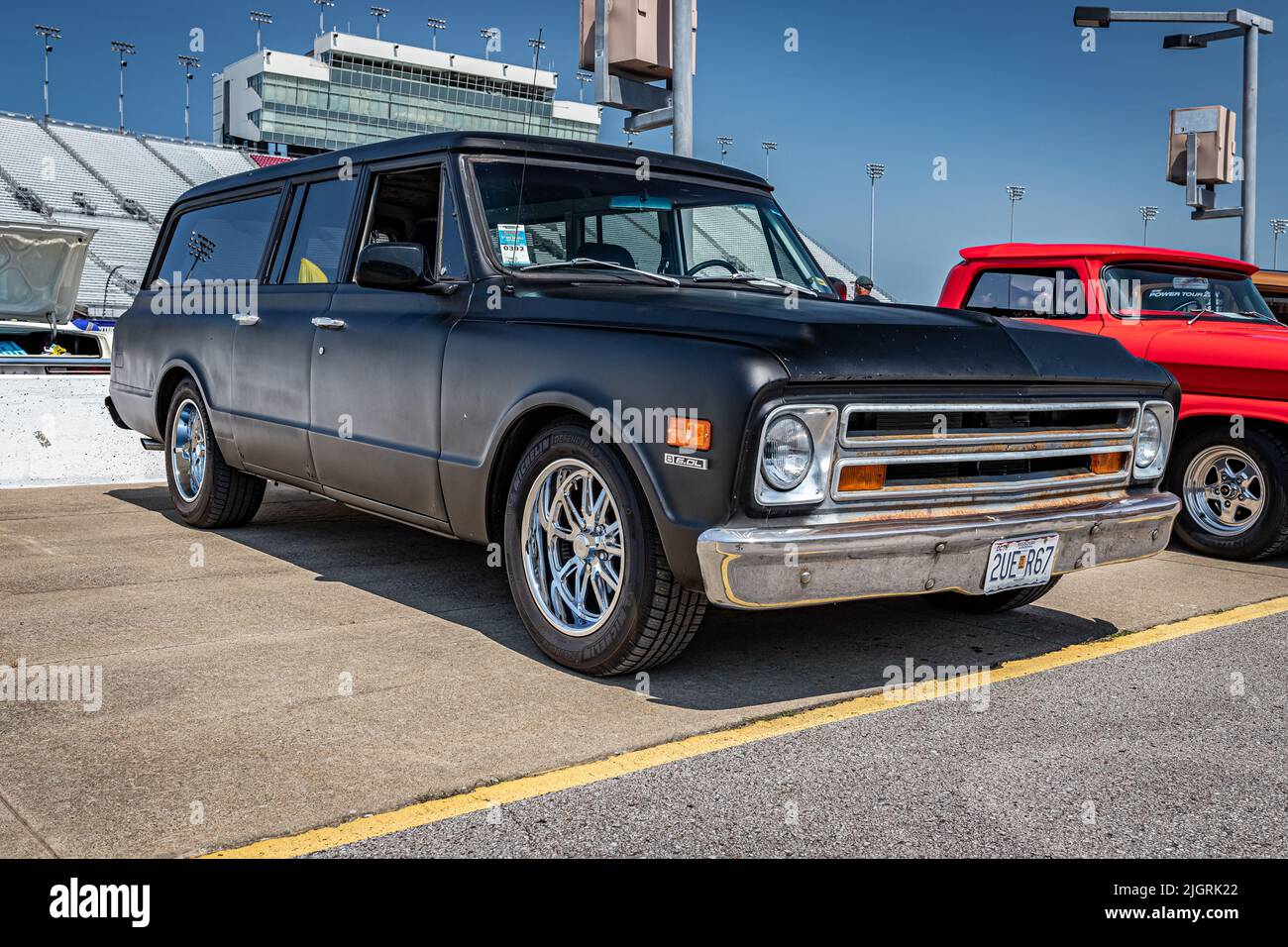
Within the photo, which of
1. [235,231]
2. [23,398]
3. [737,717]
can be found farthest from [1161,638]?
[23,398]

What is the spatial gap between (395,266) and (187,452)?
292 centimetres

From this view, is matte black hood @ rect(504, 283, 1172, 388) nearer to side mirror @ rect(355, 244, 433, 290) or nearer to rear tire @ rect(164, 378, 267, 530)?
side mirror @ rect(355, 244, 433, 290)

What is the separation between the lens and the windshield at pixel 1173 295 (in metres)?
7.79

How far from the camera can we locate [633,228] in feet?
17.3

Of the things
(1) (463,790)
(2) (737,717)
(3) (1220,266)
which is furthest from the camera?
(3) (1220,266)

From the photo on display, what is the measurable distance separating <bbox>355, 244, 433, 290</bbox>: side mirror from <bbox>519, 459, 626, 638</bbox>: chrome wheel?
1027 millimetres

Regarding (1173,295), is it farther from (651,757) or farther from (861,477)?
(651,757)

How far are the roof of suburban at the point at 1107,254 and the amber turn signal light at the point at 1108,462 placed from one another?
11.2 ft

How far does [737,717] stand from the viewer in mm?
3900

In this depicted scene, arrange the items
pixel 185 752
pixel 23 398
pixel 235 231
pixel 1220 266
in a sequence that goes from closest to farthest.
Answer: pixel 185 752, pixel 235 231, pixel 1220 266, pixel 23 398

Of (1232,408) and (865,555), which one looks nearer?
(865,555)

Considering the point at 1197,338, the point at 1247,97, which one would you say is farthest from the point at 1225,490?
the point at 1247,97
